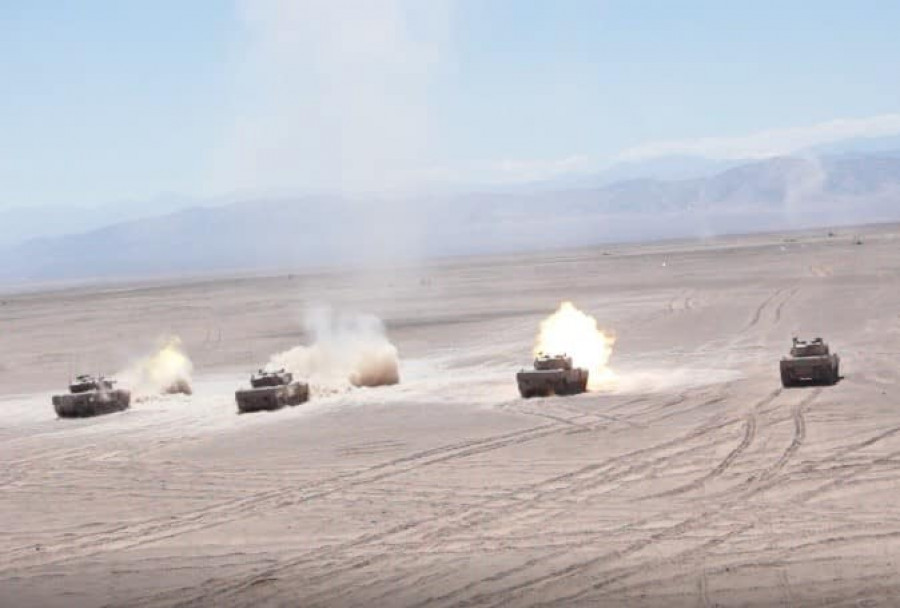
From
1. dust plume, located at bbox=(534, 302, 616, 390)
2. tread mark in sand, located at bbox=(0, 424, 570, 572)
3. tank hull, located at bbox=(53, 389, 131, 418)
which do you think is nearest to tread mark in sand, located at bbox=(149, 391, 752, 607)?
tread mark in sand, located at bbox=(0, 424, 570, 572)

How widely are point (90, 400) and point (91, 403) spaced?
0.07 meters

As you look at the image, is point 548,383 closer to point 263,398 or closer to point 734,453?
point 263,398

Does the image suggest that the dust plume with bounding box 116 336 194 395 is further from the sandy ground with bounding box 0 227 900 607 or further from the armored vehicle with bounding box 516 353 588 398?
the armored vehicle with bounding box 516 353 588 398

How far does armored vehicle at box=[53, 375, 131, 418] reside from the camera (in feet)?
106

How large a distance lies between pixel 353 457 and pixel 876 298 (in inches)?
1280

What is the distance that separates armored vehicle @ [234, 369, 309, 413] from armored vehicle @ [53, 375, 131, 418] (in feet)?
12.1

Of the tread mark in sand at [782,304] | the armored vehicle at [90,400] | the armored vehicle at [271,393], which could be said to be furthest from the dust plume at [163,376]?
the tread mark in sand at [782,304]

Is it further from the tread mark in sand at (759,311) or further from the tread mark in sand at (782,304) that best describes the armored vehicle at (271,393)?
the tread mark in sand at (782,304)

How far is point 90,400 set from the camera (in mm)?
32156

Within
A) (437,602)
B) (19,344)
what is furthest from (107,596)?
(19,344)

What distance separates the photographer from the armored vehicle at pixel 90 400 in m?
32.2

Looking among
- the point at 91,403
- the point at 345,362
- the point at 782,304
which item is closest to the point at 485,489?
the point at 91,403

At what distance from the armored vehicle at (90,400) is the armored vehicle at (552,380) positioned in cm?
987

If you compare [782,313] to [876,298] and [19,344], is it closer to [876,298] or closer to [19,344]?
[876,298]
